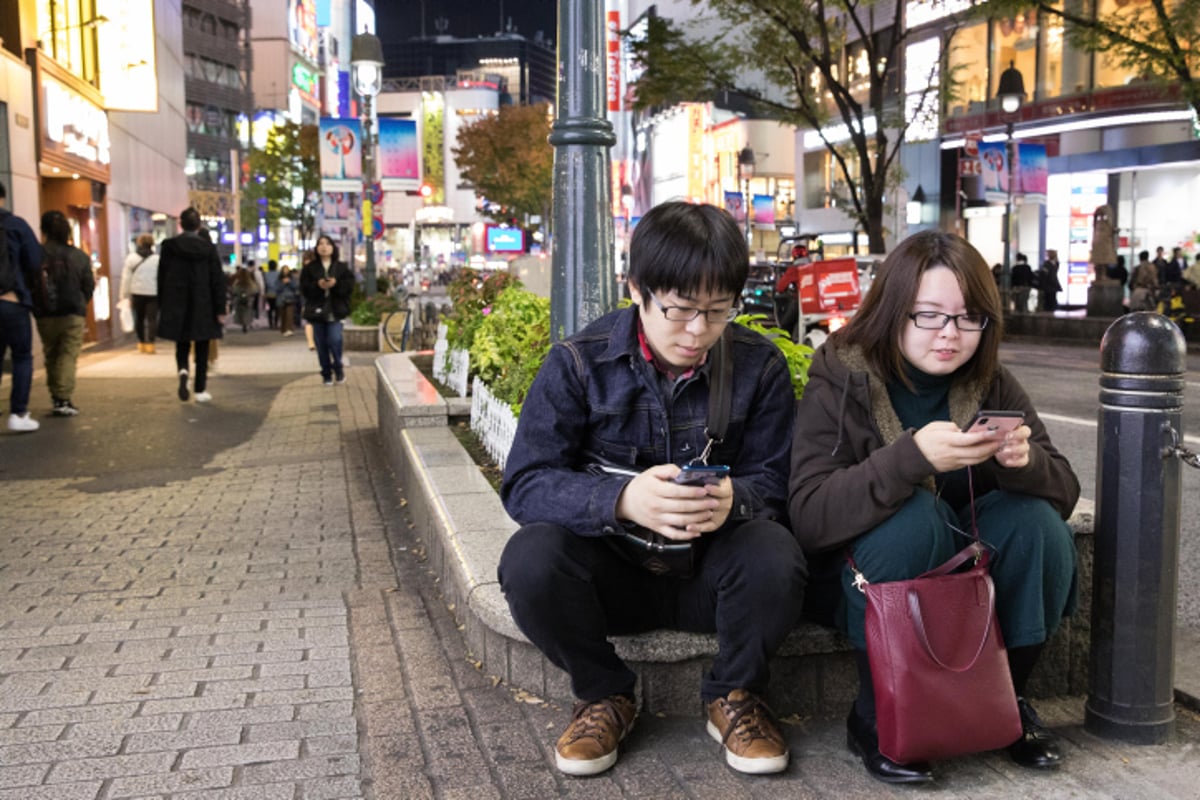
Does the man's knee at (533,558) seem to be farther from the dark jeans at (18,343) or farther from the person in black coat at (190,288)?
the person in black coat at (190,288)

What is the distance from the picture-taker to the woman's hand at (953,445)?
2574 mm

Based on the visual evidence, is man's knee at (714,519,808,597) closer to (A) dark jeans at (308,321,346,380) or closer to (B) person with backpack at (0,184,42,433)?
(B) person with backpack at (0,184,42,433)

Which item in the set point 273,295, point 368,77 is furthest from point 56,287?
point 273,295

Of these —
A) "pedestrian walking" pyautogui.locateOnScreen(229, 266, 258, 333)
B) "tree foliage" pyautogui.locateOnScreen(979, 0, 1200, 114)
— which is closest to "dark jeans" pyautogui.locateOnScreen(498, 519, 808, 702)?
"tree foliage" pyautogui.locateOnScreen(979, 0, 1200, 114)

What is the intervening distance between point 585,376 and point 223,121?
251ft

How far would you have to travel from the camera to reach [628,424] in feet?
10.2

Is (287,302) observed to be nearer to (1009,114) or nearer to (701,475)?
(1009,114)

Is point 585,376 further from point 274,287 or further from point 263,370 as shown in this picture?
point 274,287

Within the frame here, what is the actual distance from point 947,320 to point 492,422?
11.6 ft

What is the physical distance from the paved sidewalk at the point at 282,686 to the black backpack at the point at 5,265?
2.27 metres

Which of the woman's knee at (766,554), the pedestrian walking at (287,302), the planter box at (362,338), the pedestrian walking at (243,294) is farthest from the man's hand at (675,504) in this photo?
the pedestrian walking at (243,294)

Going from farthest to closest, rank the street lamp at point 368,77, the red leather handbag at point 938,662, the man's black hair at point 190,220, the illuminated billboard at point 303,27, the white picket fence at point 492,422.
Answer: the illuminated billboard at point 303,27, the street lamp at point 368,77, the man's black hair at point 190,220, the white picket fence at point 492,422, the red leather handbag at point 938,662

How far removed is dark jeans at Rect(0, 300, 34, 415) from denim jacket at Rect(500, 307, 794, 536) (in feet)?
24.9

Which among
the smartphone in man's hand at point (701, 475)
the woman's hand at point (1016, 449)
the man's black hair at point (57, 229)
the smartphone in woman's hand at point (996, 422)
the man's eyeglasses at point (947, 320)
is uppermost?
the man's black hair at point (57, 229)
